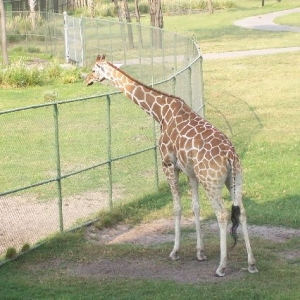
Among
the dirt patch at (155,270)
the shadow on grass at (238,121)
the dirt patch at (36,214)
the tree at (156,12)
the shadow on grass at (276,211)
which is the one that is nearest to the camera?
the dirt patch at (155,270)

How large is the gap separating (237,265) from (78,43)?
2176 centimetres

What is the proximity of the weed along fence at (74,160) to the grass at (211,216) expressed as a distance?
16cm

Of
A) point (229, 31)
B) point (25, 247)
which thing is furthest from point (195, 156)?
point (229, 31)

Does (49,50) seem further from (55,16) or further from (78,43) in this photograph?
(78,43)

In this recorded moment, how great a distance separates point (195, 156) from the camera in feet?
34.8

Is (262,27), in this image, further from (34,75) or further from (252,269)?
(252,269)

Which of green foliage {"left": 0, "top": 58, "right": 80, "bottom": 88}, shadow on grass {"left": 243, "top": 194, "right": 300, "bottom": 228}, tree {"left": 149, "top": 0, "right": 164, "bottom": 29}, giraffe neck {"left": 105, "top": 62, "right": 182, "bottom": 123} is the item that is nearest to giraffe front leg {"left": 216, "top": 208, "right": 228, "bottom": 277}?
giraffe neck {"left": 105, "top": 62, "right": 182, "bottom": 123}

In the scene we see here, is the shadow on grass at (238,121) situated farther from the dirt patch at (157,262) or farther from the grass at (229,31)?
the grass at (229,31)

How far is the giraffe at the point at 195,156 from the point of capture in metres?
10.3

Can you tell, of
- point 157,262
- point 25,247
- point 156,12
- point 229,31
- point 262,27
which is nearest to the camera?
point 157,262

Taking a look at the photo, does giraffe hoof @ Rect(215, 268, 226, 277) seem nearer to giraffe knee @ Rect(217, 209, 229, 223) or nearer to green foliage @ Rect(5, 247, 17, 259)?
giraffe knee @ Rect(217, 209, 229, 223)

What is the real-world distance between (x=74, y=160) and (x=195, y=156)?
5983mm

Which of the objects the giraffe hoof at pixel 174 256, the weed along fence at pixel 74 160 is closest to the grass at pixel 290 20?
the weed along fence at pixel 74 160

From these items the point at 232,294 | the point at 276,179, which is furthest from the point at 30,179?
the point at 232,294
